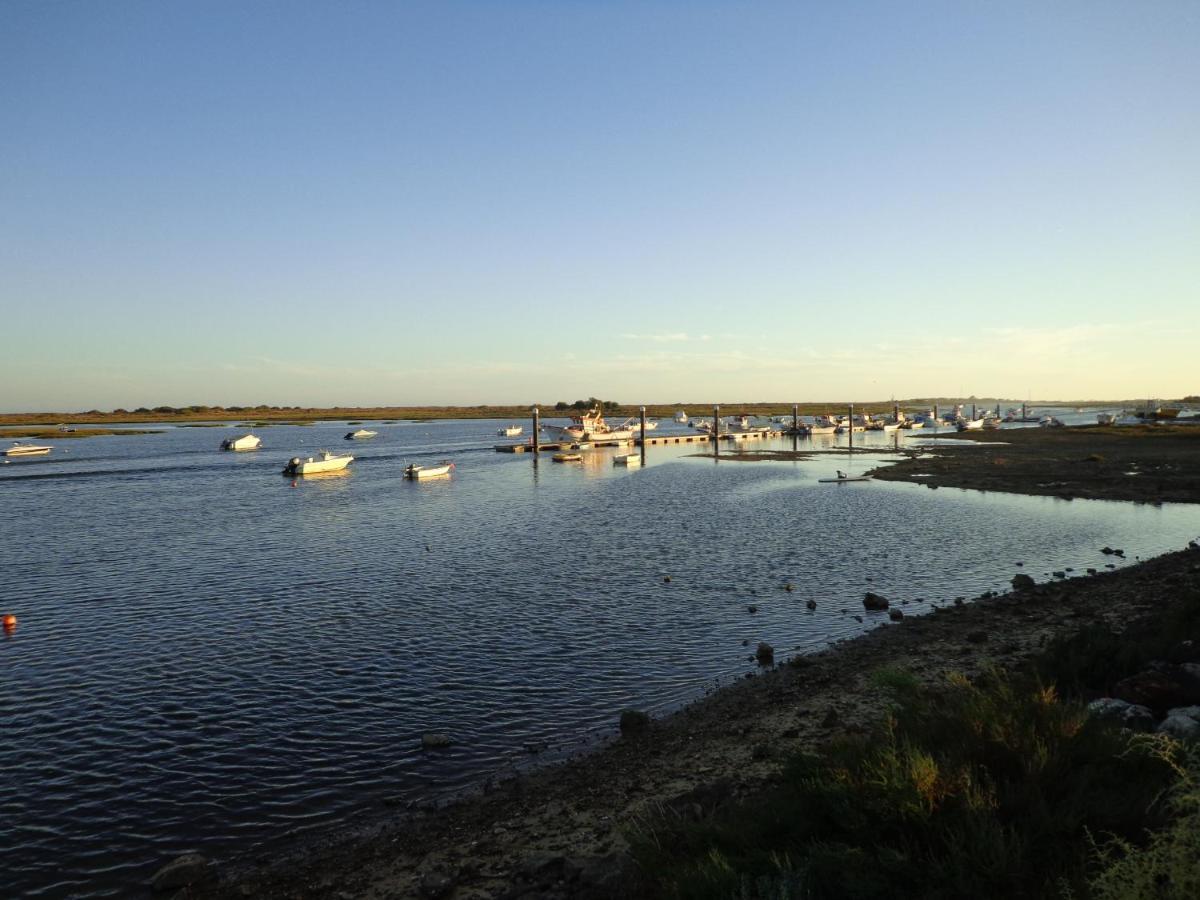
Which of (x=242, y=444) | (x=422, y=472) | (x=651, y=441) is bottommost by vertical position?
(x=422, y=472)

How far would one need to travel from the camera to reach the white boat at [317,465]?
222ft

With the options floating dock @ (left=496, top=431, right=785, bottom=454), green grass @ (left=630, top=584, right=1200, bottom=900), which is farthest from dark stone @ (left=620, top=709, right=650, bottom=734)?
floating dock @ (left=496, top=431, right=785, bottom=454)

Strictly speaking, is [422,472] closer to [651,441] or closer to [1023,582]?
[651,441]

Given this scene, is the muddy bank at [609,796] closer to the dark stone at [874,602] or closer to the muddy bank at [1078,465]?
the dark stone at [874,602]

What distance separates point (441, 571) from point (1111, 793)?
24.6 metres

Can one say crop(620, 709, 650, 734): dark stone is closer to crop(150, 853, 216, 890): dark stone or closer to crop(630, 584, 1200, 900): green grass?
crop(630, 584, 1200, 900): green grass

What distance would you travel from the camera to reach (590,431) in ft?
325

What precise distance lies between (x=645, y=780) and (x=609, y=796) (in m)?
0.67

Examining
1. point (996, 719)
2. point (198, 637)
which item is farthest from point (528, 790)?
point (198, 637)

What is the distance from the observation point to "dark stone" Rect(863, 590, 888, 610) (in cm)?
2148

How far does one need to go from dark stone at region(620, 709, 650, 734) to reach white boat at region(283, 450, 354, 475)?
60.9m

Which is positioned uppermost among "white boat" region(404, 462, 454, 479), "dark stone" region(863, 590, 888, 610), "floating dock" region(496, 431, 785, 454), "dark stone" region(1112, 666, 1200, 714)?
"dark stone" region(1112, 666, 1200, 714)

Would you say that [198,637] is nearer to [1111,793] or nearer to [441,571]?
[441,571]

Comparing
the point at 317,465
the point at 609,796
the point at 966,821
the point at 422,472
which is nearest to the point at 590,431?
the point at 422,472
